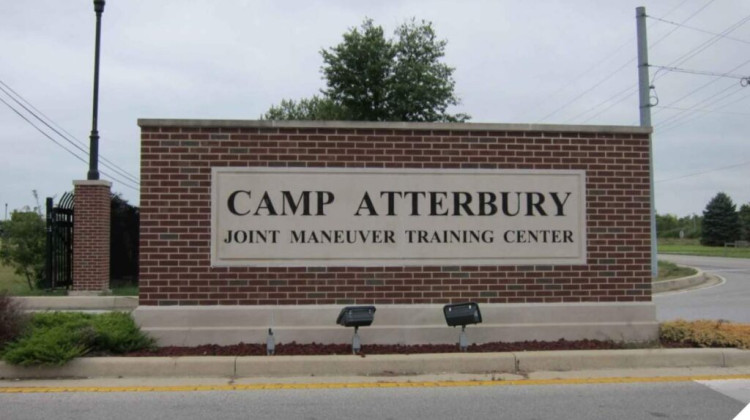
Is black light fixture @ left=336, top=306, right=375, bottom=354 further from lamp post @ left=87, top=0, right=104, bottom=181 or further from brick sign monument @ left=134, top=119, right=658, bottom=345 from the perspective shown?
lamp post @ left=87, top=0, right=104, bottom=181

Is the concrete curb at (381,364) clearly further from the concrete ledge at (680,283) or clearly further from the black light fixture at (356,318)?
the concrete ledge at (680,283)

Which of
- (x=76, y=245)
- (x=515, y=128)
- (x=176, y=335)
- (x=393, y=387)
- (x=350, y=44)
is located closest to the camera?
(x=393, y=387)

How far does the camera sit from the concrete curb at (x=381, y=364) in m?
6.91

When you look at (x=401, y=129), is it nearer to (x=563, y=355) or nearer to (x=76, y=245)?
(x=563, y=355)

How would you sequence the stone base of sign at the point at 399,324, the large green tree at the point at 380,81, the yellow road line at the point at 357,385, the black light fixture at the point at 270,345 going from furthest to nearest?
the large green tree at the point at 380,81
the stone base of sign at the point at 399,324
the black light fixture at the point at 270,345
the yellow road line at the point at 357,385

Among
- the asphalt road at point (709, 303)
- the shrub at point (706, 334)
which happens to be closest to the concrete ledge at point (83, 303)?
the shrub at point (706, 334)

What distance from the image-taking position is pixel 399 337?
8.17 meters

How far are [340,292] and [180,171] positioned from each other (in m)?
2.52

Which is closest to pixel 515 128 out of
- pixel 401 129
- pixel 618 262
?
pixel 401 129

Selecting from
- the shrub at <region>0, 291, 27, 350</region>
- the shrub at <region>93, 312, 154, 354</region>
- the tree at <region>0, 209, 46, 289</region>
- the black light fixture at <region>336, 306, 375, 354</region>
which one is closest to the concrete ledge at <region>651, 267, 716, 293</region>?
the black light fixture at <region>336, 306, 375, 354</region>

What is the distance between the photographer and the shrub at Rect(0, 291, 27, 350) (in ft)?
23.9

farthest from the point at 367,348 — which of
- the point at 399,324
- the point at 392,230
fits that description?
the point at 392,230

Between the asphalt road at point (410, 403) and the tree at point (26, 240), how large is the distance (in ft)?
41.6

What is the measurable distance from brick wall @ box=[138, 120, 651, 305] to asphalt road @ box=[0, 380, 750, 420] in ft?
6.42
